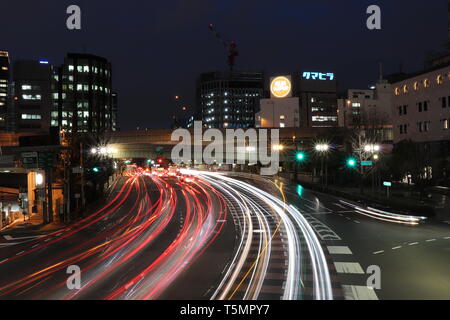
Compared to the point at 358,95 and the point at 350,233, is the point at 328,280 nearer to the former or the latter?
the point at 350,233

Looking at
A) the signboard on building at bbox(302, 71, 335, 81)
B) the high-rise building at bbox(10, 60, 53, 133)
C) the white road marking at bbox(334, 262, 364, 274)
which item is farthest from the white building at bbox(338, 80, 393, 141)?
the white road marking at bbox(334, 262, 364, 274)

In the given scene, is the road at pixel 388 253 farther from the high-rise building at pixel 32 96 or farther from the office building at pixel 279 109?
the high-rise building at pixel 32 96

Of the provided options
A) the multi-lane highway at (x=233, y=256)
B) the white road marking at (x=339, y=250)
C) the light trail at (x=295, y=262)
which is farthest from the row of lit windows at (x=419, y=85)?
the white road marking at (x=339, y=250)

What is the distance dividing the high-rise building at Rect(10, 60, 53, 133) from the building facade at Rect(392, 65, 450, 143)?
105m

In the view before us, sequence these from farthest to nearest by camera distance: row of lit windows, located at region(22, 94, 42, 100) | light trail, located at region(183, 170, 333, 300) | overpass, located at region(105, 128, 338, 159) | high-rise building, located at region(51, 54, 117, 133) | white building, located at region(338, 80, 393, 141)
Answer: high-rise building, located at region(51, 54, 117, 133) → white building, located at region(338, 80, 393, 141) → row of lit windows, located at region(22, 94, 42, 100) → overpass, located at region(105, 128, 338, 159) → light trail, located at region(183, 170, 333, 300)

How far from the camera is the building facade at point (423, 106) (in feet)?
191

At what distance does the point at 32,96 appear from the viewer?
130000mm

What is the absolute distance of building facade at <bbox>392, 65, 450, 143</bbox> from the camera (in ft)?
191

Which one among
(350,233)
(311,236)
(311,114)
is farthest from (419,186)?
(311,114)

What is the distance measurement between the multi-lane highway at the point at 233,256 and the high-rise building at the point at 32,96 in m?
105

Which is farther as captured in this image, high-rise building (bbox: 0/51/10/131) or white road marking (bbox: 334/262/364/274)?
high-rise building (bbox: 0/51/10/131)

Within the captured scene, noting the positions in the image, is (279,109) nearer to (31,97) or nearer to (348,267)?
(31,97)

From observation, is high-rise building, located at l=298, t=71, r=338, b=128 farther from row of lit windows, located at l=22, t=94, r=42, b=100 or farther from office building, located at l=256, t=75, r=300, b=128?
row of lit windows, located at l=22, t=94, r=42, b=100

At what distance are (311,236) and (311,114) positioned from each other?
450 feet
